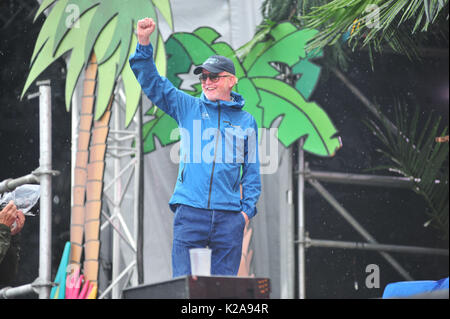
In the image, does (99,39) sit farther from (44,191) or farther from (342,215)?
(342,215)

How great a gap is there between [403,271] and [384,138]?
1.05 meters

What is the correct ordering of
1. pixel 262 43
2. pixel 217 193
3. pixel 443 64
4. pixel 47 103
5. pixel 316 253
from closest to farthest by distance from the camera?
pixel 217 193
pixel 47 103
pixel 262 43
pixel 316 253
pixel 443 64

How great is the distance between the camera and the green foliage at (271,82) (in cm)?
517

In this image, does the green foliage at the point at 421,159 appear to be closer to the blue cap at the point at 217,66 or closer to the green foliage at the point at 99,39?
the green foliage at the point at 99,39

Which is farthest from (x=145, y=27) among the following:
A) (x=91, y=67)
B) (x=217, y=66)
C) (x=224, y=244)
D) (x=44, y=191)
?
(x=91, y=67)

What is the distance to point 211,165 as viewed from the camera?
2.99m

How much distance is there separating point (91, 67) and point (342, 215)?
2.26 meters

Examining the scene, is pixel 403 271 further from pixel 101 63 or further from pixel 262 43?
pixel 101 63

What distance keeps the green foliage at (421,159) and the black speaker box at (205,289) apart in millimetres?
3642

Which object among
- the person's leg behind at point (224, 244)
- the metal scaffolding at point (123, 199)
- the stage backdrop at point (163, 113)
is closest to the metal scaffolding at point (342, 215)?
the stage backdrop at point (163, 113)

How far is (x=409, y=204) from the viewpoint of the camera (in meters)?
5.92

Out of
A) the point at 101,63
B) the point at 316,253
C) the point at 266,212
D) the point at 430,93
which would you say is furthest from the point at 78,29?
the point at 430,93

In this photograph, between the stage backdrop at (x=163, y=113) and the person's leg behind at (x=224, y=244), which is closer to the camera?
the person's leg behind at (x=224, y=244)

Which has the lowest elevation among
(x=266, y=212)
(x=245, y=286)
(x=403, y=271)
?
(x=245, y=286)
